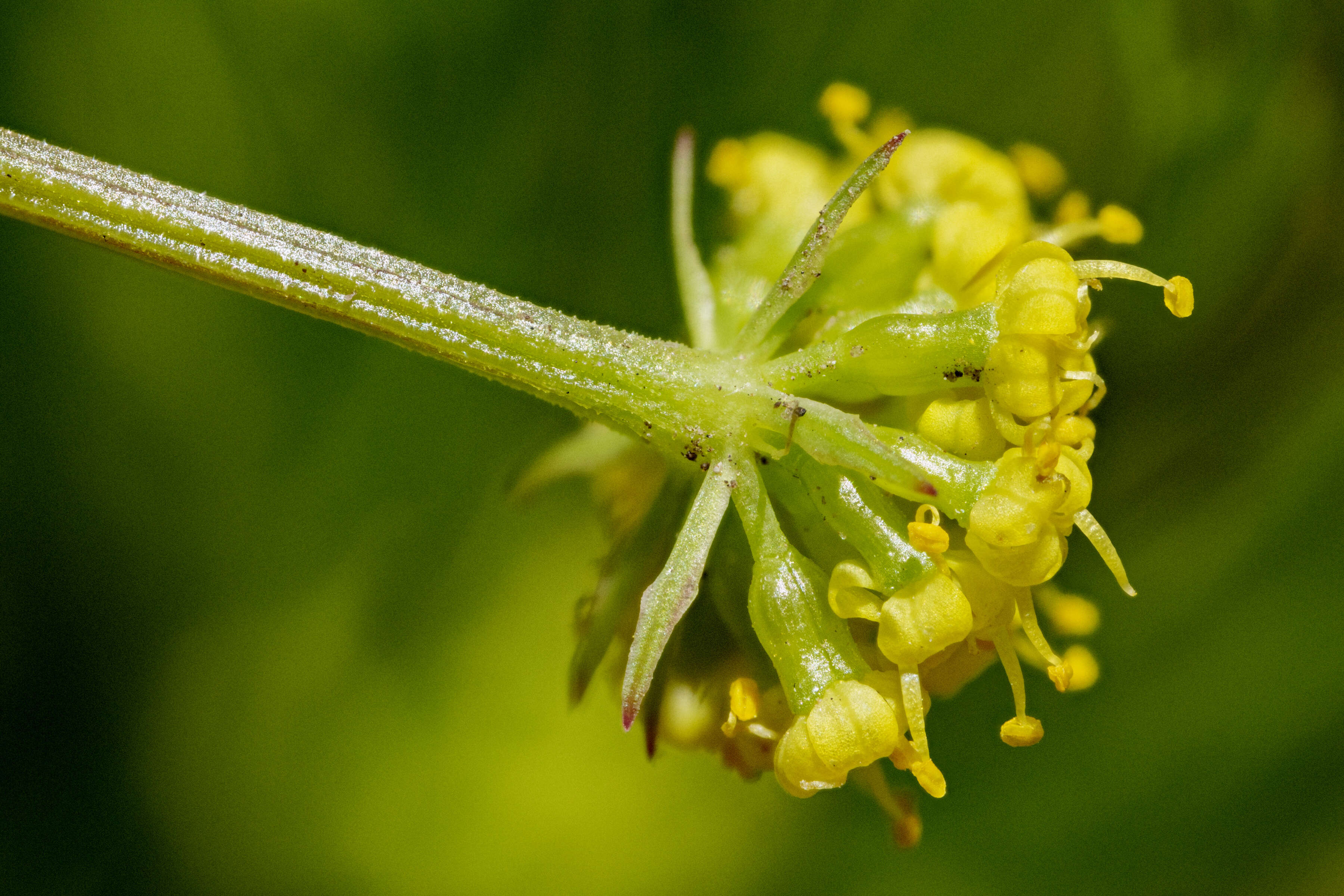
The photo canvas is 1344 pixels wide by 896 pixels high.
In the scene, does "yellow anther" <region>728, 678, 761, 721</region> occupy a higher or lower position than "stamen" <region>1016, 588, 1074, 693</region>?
lower

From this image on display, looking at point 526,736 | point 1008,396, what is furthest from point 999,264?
point 526,736

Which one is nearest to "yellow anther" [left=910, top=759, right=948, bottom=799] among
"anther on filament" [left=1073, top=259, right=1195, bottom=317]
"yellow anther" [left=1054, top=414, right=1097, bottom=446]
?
"yellow anther" [left=1054, top=414, right=1097, bottom=446]

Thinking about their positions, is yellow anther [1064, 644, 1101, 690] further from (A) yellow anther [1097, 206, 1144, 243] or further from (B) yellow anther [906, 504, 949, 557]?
(A) yellow anther [1097, 206, 1144, 243]

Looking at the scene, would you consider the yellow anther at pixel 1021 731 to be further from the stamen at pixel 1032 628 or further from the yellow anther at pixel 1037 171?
the yellow anther at pixel 1037 171

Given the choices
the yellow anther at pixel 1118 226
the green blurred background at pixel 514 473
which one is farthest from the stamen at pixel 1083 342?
the green blurred background at pixel 514 473

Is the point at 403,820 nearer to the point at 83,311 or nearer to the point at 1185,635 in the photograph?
the point at 83,311

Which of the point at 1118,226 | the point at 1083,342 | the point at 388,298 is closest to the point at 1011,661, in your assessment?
the point at 1083,342

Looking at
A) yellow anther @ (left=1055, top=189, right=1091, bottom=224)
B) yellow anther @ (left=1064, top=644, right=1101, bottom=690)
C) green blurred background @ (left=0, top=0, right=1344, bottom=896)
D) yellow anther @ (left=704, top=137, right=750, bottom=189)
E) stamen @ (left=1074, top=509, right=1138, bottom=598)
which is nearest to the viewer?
stamen @ (left=1074, top=509, right=1138, bottom=598)
